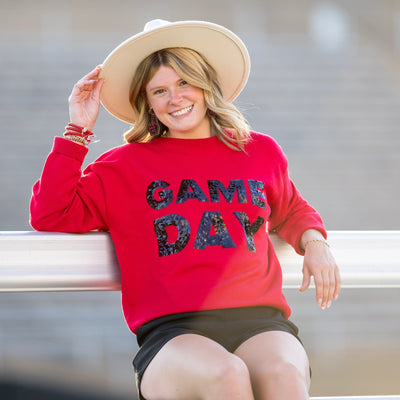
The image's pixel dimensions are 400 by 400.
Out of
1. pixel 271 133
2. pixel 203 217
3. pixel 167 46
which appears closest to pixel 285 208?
pixel 203 217

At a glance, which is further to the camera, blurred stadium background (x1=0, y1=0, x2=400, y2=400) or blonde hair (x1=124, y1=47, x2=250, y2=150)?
blurred stadium background (x1=0, y1=0, x2=400, y2=400)

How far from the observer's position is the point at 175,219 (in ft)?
6.15

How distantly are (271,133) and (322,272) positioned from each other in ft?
15.8

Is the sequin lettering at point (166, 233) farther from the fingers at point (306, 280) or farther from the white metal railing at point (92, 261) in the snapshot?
the fingers at point (306, 280)

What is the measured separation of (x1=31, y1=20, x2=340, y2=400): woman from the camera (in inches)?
65.3

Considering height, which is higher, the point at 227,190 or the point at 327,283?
the point at 227,190

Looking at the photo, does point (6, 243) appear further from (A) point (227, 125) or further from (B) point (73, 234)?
(A) point (227, 125)

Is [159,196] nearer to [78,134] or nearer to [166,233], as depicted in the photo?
[166,233]

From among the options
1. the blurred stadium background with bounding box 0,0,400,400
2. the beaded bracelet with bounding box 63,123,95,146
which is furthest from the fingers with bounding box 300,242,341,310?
the blurred stadium background with bounding box 0,0,400,400

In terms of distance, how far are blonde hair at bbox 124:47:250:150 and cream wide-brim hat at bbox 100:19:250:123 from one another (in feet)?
0.07

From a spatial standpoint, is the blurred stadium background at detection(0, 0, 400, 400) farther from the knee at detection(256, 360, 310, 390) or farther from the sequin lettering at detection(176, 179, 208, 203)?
the knee at detection(256, 360, 310, 390)

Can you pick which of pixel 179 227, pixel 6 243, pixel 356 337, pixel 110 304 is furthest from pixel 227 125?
pixel 356 337

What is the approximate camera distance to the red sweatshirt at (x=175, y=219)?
5.95 feet

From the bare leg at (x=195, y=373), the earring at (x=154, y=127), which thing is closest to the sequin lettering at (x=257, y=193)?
the earring at (x=154, y=127)
